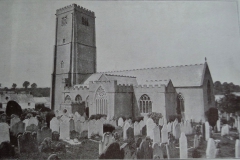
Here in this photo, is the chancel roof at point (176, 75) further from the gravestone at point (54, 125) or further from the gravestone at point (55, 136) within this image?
the gravestone at point (55, 136)

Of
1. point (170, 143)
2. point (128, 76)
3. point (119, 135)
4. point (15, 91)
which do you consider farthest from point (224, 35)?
point (15, 91)

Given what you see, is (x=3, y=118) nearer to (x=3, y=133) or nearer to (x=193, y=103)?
(x=3, y=133)

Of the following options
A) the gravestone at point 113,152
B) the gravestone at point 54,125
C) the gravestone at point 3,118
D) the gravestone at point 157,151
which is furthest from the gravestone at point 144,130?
the gravestone at point 3,118

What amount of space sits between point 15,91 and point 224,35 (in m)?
8.32

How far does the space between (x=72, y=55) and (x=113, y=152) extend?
8.80 meters

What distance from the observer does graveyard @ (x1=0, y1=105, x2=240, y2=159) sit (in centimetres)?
512

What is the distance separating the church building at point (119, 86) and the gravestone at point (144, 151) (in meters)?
3.16

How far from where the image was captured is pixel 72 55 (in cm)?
1212

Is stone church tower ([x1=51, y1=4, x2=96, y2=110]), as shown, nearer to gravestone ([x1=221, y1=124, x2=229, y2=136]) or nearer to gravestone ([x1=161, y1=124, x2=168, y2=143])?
gravestone ([x1=161, y1=124, x2=168, y2=143])

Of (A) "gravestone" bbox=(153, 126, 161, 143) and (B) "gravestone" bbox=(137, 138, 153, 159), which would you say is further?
(A) "gravestone" bbox=(153, 126, 161, 143)

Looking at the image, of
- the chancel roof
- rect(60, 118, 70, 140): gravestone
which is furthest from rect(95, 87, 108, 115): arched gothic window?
rect(60, 118, 70, 140): gravestone

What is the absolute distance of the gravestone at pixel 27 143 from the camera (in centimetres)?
512

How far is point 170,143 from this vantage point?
5.23 meters

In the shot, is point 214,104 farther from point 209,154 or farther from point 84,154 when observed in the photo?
point 84,154
